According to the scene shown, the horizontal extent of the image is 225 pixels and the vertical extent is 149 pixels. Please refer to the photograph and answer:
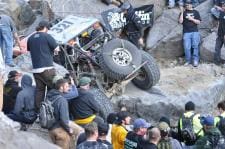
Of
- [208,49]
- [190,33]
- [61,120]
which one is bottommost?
[208,49]

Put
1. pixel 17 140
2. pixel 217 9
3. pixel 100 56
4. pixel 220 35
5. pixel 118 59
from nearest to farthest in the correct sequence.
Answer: pixel 17 140
pixel 100 56
pixel 118 59
pixel 220 35
pixel 217 9

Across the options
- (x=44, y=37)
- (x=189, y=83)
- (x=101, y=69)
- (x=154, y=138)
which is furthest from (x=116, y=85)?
(x=154, y=138)

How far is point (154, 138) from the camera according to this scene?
371 inches

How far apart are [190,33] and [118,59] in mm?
3596

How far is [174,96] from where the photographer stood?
50.4 ft

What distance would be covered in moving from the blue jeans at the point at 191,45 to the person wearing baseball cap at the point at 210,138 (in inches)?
272

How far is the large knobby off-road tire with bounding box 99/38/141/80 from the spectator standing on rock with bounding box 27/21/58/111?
1781 mm

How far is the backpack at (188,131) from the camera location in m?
11.2

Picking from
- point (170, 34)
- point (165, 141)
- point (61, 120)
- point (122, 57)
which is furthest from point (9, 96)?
point (170, 34)

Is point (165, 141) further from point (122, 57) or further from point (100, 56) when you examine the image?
point (122, 57)

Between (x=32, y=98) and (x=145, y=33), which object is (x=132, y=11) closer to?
(x=145, y=33)

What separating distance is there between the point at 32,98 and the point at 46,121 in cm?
107

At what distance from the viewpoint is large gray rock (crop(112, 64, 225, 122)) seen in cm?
1520

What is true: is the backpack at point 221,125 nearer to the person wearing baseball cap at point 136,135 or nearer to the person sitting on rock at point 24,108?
the person wearing baseball cap at point 136,135
